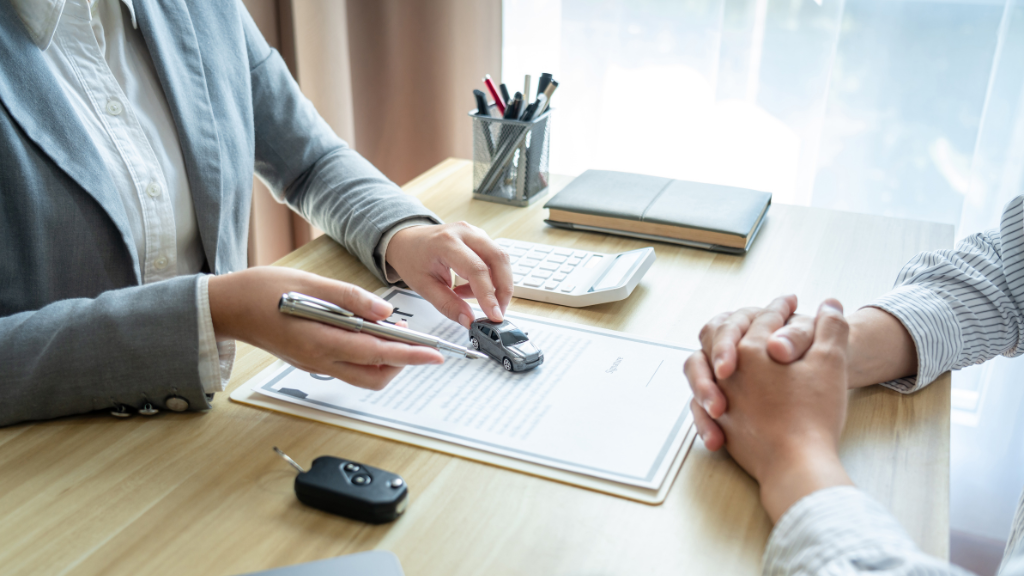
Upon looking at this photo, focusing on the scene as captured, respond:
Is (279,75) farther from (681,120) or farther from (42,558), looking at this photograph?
(681,120)

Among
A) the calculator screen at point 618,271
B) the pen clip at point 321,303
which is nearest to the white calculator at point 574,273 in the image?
the calculator screen at point 618,271

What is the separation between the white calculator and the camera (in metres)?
0.92

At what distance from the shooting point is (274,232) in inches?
83.9

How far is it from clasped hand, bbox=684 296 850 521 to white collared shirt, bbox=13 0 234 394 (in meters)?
0.63

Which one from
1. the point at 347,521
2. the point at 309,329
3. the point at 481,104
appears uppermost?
the point at 481,104

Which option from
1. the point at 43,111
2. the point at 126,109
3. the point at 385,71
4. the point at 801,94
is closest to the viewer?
the point at 43,111

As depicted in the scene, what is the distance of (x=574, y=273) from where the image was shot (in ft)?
3.24

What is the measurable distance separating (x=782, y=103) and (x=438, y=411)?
140cm

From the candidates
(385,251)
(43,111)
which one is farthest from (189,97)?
(385,251)

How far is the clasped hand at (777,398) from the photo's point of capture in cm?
59

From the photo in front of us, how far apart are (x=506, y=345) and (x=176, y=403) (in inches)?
12.4

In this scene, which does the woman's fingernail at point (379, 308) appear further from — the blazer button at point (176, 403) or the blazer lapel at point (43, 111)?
the blazer lapel at point (43, 111)

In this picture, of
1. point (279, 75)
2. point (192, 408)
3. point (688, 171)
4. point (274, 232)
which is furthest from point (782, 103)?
point (192, 408)

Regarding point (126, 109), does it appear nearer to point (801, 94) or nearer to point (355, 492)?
point (355, 492)
